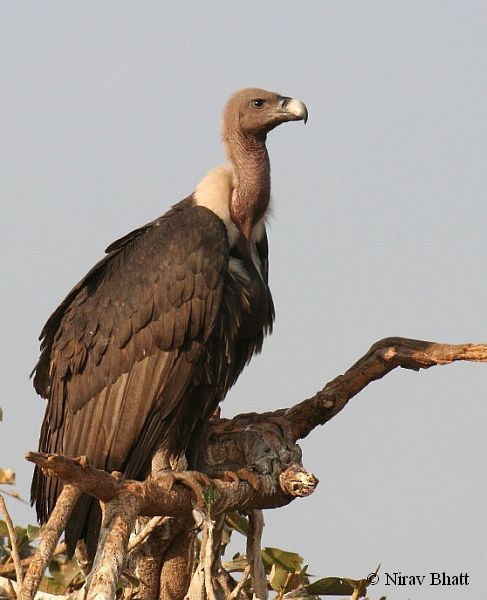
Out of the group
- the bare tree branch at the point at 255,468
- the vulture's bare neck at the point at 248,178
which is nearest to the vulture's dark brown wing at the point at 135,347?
the bare tree branch at the point at 255,468

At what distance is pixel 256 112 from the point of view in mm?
9289

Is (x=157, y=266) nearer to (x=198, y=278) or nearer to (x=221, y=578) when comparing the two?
(x=198, y=278)

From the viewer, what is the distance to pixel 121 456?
796cm

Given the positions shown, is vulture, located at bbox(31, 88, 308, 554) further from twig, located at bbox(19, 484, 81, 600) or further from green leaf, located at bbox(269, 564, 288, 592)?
twig, located at bbox(19, 484, 81, 600)

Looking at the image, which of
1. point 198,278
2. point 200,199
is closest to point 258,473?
point 198,278

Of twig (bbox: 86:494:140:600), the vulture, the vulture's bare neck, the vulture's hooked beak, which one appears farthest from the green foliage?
the vulture's hooked beak

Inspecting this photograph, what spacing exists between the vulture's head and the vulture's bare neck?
2.1 inches

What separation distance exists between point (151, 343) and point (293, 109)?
2.17m

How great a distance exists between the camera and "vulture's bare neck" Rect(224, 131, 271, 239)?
8.88 meters

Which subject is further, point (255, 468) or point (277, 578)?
point (255, 468)

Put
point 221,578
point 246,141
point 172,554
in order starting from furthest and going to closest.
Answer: point 246,141 < point 172,554 < point 221,578

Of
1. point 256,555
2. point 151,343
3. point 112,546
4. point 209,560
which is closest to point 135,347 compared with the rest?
point 151,343

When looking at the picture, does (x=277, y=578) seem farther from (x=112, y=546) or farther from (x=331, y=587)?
(x=112, y=546)

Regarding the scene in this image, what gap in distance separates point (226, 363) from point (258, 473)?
80cm
